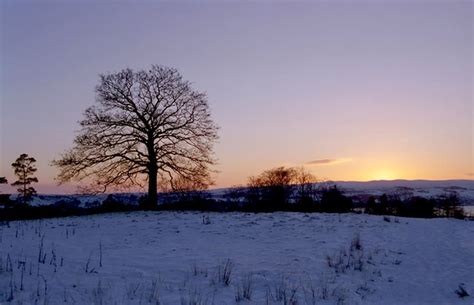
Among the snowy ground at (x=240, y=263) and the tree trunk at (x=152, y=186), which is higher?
the tree trunk at (x=152, y=186)

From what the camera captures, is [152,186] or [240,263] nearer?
[240,263]

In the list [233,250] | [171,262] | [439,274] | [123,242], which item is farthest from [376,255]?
[123,242]

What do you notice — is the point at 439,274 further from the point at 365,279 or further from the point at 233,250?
the point at 233,250

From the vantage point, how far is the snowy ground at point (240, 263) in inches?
315

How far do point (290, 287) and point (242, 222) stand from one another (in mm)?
10674

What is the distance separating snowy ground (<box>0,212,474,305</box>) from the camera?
8.01 metres

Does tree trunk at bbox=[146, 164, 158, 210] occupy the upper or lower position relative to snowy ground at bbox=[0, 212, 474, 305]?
upper

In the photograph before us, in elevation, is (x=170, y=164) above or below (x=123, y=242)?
above

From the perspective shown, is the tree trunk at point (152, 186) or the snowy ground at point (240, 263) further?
the tree trunk at point (152, 186)

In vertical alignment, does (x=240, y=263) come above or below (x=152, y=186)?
below

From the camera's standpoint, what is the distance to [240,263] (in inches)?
434

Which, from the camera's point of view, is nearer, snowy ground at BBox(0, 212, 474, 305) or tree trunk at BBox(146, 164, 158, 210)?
snowy ground at BBox(0, 212, 474, 305)

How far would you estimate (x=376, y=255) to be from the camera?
1270 cm

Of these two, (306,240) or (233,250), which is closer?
(233,250)
